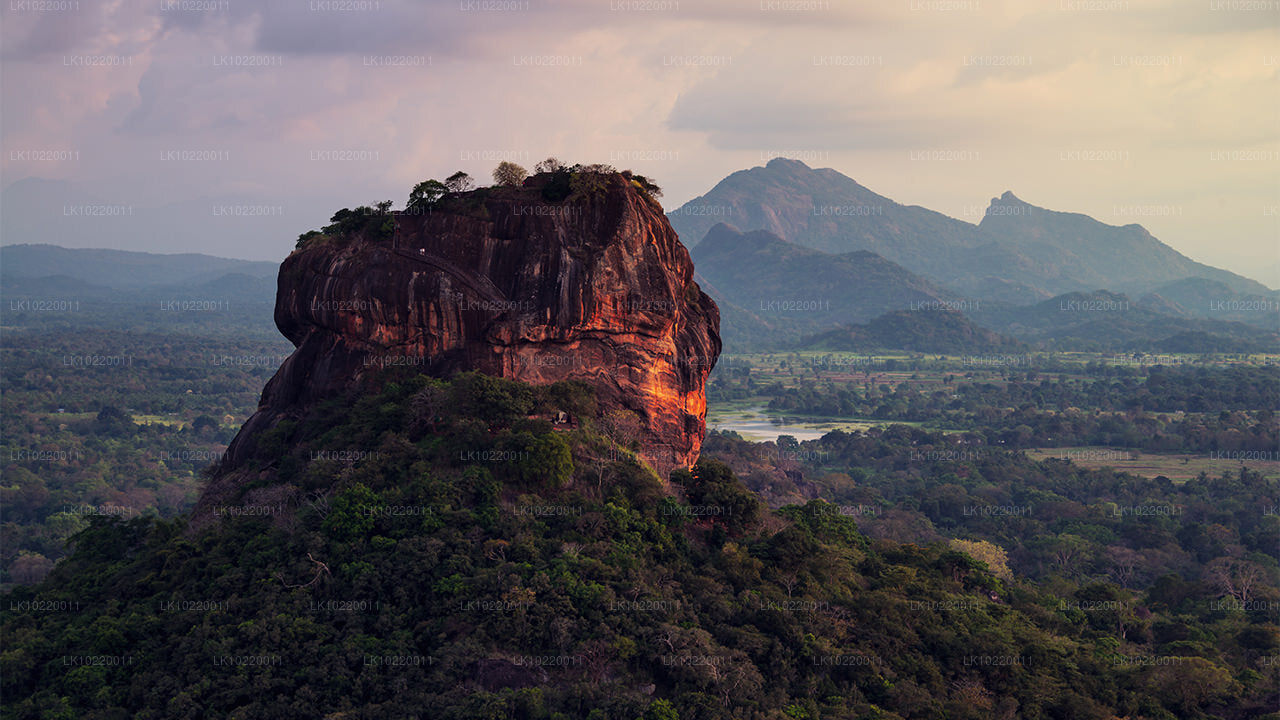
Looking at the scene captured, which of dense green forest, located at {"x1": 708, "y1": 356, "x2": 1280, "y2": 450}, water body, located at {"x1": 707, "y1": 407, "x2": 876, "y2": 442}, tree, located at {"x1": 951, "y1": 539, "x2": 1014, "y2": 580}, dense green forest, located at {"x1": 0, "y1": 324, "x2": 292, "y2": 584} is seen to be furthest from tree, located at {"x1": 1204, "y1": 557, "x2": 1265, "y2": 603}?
dense green forest, located at {"x1": 0, "y1": 324, "x2": 292, "y2": 584}

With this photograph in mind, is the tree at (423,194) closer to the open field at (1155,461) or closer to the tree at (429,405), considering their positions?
the tree at (429,405)

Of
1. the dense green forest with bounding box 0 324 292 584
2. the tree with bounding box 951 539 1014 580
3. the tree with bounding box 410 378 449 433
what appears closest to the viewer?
the tree with bounding box 410 378 449 433

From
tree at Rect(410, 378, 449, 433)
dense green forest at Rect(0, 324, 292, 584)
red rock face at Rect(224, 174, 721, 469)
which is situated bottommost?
dense green forest at Rect(0, 324, 292, 584)

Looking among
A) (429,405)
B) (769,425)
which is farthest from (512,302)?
(769,425)

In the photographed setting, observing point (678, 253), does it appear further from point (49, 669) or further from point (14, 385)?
point (14, 385)

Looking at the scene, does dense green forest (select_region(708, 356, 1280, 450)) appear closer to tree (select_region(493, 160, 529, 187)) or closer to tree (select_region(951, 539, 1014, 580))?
tree (select_region(951, 539, 1014, 580))

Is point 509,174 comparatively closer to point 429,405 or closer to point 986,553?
point 429,405
